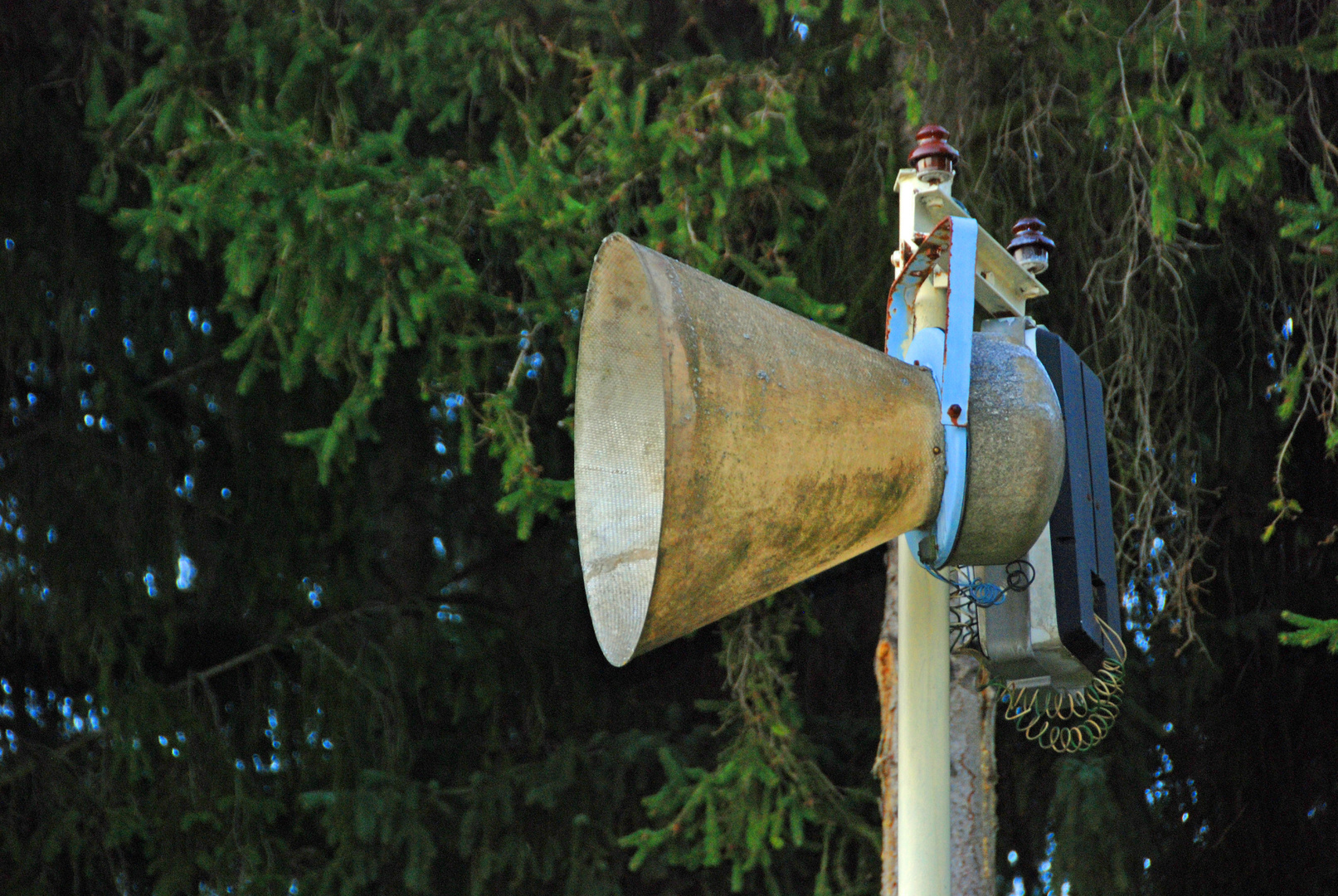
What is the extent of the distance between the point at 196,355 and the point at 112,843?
206 cm

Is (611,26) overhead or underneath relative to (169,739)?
overhead

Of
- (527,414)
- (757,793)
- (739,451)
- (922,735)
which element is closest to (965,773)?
(757,793)

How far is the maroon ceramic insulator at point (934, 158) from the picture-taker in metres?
2.78

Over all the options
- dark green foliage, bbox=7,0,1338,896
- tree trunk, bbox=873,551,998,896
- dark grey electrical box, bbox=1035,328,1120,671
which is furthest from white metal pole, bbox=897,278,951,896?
dark green foliage, bbox=7,0,1338,896

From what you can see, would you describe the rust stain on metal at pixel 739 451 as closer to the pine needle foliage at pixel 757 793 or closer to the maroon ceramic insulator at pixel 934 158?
the maroon ceramic insulator at pixel 934 158

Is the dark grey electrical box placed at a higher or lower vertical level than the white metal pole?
higher

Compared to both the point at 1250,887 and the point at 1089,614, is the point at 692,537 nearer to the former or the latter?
the point at 1089,614

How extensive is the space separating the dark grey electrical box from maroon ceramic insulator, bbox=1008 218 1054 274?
0.31 meters

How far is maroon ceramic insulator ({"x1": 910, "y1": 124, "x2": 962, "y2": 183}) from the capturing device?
9.11 feet

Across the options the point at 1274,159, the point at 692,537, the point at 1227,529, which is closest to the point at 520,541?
the point at 1227,529

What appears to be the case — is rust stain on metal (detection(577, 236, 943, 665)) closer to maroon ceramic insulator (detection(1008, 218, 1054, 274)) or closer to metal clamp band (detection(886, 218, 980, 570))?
metal clamp band (detection(886, 218, 980, 570))

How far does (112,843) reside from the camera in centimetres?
605

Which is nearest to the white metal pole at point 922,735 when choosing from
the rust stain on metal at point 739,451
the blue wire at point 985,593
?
the blue wire at point 985,593

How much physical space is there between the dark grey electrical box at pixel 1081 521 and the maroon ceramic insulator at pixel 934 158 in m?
0.34
